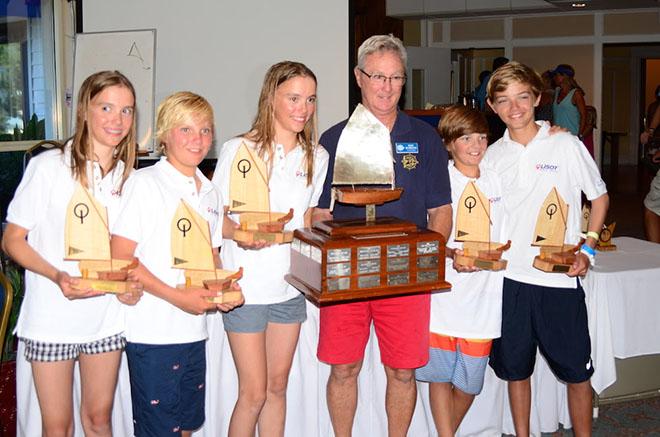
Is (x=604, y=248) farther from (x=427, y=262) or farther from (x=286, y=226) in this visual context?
(x=286, y=226)

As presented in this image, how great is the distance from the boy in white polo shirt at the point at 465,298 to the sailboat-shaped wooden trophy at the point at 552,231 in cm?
17

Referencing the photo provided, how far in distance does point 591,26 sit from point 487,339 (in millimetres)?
9371

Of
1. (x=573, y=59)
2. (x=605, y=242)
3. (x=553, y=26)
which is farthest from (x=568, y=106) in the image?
(x=605, y=242)

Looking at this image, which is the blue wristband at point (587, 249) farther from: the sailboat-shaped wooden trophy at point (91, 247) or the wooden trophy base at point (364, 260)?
the sailboat-shaped wooden trophy at point (91, 247)

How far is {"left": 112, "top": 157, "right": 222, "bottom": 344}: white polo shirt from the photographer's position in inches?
90.7

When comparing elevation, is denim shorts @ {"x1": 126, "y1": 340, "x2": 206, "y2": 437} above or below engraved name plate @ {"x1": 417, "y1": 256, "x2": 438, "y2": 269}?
below

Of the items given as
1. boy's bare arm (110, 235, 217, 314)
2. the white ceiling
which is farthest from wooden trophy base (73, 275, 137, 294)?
the white ceiling

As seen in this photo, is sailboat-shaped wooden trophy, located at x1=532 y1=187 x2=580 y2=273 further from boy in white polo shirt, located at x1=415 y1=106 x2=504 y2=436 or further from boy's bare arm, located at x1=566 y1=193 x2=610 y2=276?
boy in white polo shirt, located at x1=415 y1=106 x2=504 y2=436

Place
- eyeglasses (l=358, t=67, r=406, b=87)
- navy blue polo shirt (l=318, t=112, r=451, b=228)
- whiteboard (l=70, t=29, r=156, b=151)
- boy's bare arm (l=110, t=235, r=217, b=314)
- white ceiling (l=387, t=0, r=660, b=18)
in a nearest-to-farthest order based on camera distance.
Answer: boy's bare arm (l=110, t=235, r=217, b=314), eyeglasses (l=358, t=67, r=406, b=87), navy blue polo shirt (l=318, t=112, r=451, b=228), whiteboard (l=70, t=29, r=156, b=151), white ceiling (l=387, t=0, r=660, b=18)

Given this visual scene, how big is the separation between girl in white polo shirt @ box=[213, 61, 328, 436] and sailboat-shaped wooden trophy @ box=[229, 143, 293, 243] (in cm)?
5

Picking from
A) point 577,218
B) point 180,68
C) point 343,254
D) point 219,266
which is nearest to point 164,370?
point 219,266

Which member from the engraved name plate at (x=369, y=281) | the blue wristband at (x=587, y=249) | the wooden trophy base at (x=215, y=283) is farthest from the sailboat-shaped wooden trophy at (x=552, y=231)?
the wooden trophy base at (x=215, y=283)

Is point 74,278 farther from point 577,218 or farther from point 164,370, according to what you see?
point 577,218

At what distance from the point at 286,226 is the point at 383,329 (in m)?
0.51
